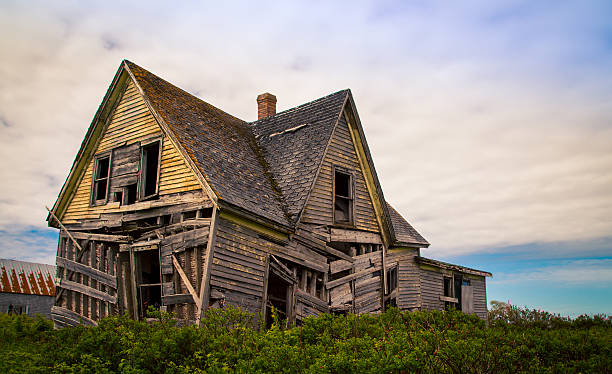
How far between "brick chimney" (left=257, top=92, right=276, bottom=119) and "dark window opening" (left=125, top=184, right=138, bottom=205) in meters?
7.39

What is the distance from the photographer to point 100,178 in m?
14.5

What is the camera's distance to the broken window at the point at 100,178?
14211 millimetres

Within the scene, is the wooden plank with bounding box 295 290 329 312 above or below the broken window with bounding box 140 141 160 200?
below

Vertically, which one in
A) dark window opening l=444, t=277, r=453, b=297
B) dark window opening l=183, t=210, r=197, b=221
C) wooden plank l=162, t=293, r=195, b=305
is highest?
dark window opening l=183, t=210, r=197, b=221

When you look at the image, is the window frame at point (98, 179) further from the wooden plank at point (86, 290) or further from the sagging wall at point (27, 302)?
the sagging wall at point (27, 302)

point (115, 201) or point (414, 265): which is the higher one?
point (115, 201)

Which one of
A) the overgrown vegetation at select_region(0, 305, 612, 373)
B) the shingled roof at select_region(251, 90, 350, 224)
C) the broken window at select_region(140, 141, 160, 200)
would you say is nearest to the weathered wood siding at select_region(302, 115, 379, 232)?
the shingled roof at select_region(251, 90, 350, 224)

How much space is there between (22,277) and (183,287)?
1047 inches

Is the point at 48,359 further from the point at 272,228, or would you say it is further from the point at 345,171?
the point at 345,171

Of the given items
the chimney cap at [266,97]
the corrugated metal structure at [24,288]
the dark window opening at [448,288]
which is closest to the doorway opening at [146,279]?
the chimney cap at [266,97]

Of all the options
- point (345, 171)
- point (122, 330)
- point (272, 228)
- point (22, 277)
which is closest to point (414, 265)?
point (345, 171)

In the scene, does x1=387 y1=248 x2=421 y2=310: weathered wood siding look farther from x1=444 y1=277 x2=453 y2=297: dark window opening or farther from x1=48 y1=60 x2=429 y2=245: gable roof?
x1=444 y1=277 x2=453 y2=297: dark window opening

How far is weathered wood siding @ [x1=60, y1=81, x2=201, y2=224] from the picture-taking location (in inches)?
460

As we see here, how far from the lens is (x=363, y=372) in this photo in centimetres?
514
